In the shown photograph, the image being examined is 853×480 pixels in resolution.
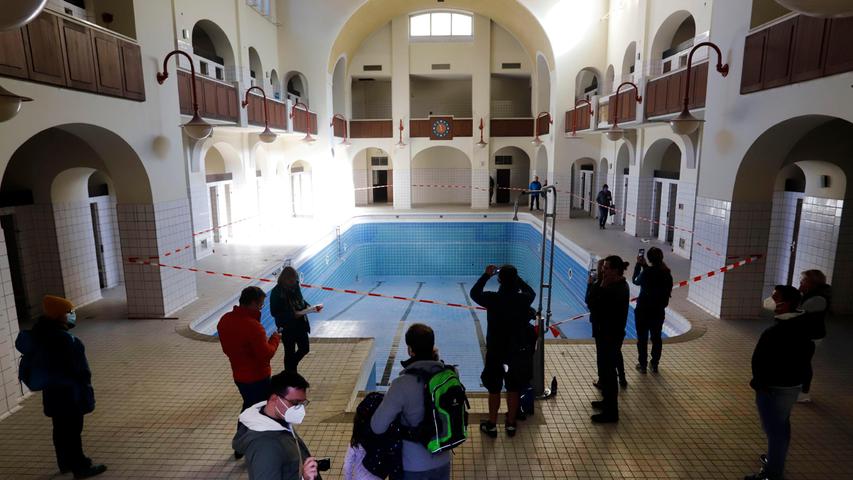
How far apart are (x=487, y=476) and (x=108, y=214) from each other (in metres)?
8.94

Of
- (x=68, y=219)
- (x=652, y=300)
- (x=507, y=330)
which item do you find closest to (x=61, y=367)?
(x=507, y=330)

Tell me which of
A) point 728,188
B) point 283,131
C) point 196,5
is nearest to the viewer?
point 728,188

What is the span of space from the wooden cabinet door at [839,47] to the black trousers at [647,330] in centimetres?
288

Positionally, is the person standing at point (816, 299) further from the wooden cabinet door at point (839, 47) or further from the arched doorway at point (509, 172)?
the arched doorway at point (509, 172)

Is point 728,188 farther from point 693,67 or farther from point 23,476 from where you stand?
point 23,476

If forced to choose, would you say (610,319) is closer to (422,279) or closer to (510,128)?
(422,279)

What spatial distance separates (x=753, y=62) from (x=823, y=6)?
12.5 feet

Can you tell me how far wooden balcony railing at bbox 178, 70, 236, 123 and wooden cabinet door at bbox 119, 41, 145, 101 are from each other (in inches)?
72.5

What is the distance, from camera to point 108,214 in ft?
30.4

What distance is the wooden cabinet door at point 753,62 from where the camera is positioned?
5.87 metres

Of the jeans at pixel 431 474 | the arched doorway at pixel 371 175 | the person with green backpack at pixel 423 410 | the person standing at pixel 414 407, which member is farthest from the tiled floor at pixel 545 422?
the arched doorway at pixel 371 175

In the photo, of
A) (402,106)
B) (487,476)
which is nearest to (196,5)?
(402,106)

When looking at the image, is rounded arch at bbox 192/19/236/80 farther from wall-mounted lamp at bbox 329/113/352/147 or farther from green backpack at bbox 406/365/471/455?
green backpack at bbox 406/365/471/455

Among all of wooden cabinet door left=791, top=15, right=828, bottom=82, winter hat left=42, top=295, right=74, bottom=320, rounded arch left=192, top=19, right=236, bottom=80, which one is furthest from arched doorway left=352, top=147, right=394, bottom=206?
winter hat left=42, top=295, right=74, bottom=320
